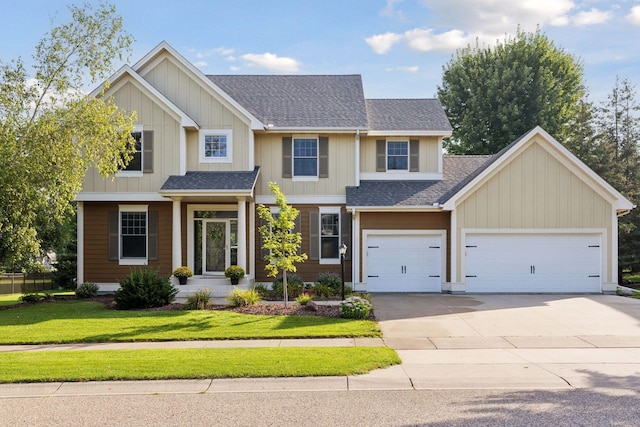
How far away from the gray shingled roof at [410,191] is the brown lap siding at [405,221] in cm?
51

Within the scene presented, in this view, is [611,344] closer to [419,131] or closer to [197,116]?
[419,131]

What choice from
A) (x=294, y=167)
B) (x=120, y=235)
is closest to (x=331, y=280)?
(x=294, y=167)

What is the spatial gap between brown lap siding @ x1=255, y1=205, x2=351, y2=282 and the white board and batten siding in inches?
185

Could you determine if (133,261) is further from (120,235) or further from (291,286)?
(291,286)

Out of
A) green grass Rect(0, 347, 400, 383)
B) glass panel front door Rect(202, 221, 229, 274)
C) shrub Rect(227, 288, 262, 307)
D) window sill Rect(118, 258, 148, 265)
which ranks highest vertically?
glass panel front door Rect(202, 221, 229, 274)

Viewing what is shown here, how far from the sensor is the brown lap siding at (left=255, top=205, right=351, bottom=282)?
67.1 ft

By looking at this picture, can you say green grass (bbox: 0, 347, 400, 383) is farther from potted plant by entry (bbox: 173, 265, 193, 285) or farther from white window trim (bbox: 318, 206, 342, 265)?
white window trim (bbox: 318, 206, 342, 265)

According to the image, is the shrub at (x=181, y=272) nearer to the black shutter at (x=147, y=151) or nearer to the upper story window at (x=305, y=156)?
the black shutter at (x=147, y=151)

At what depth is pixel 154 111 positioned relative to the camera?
19406 mm

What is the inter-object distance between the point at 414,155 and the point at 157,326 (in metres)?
12.7

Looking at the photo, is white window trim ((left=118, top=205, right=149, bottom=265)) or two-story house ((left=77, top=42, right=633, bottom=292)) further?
white window trim ((left=118, top=205, right=149, bottom=265))

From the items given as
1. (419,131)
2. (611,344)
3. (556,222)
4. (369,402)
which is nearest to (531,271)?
(556,222)

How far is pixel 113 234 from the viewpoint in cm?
1997

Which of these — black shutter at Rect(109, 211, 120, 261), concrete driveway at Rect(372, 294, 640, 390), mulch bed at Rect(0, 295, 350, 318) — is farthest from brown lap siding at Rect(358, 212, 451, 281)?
black shutter at Rect(109, 211, 120, 261)
